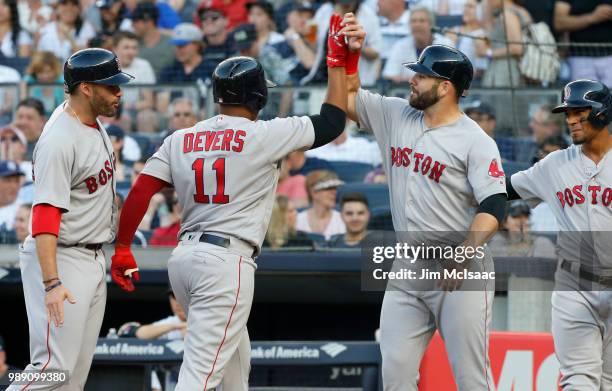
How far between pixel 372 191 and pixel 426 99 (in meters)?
3.14

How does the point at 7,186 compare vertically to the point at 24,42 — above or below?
below

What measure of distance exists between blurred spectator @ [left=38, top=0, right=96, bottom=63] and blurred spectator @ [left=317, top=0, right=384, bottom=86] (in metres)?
2.21

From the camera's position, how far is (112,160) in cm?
489

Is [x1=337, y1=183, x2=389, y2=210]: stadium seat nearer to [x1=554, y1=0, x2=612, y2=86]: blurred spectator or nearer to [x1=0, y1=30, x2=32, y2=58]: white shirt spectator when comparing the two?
[x1=554, y1=0, x2=612, y2=86]: blurred spectator

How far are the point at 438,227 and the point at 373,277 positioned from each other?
2.70 m

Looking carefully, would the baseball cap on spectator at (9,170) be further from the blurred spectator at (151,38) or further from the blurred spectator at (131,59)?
the blurred spectator at (151,38)

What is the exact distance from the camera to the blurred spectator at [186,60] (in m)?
9.61

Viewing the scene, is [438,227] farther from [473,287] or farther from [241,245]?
[241,245]

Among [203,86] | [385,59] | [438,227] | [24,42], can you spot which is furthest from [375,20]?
[438,227]

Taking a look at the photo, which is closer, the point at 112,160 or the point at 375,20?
the point at 112,160

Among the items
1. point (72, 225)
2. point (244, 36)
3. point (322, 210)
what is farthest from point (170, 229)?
point (72, 225)

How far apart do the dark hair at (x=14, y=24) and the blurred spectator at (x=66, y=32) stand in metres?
0.28

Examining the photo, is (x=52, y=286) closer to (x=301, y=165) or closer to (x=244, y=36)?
(x=301, y=165)

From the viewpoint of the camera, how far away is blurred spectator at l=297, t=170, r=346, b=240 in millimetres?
7828
